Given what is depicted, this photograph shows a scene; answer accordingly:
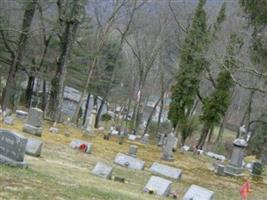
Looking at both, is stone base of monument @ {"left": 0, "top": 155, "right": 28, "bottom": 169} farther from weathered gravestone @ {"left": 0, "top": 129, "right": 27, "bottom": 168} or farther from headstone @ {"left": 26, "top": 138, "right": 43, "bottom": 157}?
headstone @ {"left": 26, "top": 138, "right": 43, "bottom": 157}

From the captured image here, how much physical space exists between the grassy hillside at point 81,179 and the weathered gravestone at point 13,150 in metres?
0.25

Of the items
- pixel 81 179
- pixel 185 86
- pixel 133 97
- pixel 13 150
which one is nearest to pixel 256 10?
pixel 81 179

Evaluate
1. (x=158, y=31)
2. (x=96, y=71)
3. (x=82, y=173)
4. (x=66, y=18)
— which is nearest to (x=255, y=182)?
(x=82, y=173)

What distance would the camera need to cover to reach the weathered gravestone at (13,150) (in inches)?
363

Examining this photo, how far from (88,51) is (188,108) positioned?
10109mm

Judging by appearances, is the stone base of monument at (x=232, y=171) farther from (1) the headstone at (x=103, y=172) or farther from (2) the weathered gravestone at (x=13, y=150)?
(2) the weathered gravestone at (x=13, y=150)

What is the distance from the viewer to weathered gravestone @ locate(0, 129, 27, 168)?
9219 mm

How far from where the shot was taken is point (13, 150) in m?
9.24

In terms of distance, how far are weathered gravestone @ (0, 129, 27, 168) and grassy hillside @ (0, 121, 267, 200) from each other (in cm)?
25

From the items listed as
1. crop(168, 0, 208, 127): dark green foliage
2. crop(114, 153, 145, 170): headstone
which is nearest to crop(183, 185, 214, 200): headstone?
crop(114, 153, 145, 170): headstone

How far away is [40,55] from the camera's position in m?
38.2

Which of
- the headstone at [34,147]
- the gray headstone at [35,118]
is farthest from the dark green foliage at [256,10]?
the headstone at [34,147]

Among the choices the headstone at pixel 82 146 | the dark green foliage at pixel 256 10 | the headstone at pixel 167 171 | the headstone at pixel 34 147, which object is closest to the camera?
the headstone at pixel 34 147

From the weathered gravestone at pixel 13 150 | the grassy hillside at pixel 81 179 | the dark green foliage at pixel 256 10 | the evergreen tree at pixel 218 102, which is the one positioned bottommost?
the grassy hillside at pixel 81 179
